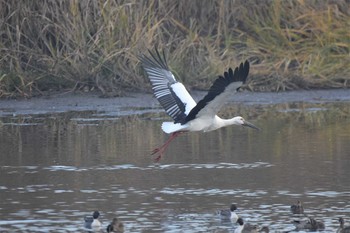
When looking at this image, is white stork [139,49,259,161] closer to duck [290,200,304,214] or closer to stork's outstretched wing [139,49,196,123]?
stork's outstretched wing [139,49,196,123]

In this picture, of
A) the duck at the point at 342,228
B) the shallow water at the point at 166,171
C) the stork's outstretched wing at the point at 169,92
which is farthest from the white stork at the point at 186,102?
the duck at the point at 342,228

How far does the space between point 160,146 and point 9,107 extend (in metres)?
3.57

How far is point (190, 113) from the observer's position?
496 inches

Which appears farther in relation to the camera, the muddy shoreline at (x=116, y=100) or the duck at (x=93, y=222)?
the muddy shoreline at (x=116, y=100)

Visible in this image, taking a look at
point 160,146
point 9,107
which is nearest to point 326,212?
point 160,146

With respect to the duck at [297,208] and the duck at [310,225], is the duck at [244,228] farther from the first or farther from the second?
the duck at [297,208]

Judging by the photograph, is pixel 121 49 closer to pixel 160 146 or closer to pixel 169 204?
pixel 160 146

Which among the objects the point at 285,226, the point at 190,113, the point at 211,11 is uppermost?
the point at 211,11

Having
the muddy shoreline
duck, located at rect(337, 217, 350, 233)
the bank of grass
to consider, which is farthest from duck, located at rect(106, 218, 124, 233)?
the bank of grass

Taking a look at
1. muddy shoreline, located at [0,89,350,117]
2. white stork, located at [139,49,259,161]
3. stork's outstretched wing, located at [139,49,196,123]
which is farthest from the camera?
muddy shoreline, located at [0,89,350,117]

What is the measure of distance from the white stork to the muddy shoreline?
9.73 feet

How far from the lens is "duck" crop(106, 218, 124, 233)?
30.4 feet

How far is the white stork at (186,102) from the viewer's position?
37.7 ft

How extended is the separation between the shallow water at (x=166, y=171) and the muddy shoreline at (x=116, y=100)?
0.46 metres
